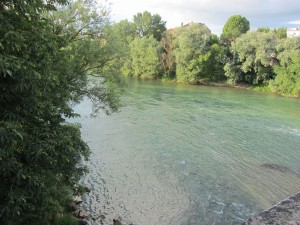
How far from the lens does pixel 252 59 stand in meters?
49.9

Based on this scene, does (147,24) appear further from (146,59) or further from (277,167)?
(277,167)

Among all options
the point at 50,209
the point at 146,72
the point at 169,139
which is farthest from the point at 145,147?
the point at 146,72

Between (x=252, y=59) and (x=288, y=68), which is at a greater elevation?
(x=252, y=59)

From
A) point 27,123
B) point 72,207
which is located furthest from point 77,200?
point 27,123

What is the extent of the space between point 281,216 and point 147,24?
76.5 m

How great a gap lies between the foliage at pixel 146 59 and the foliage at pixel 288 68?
73.9 feet

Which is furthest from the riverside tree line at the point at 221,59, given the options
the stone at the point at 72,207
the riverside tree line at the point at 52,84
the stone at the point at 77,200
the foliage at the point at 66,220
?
the foliage at the point at 66,220

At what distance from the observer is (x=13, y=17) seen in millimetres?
5926

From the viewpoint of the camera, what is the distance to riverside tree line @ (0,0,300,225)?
5.52 meters

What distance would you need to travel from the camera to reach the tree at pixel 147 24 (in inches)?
3017

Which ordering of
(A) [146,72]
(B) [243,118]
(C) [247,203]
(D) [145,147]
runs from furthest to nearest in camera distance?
(A) [146,72], (B) [243,118], (D) [145,147], (C) [247,203]

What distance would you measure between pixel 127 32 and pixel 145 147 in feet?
205

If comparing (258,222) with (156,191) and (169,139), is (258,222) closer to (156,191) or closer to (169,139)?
(156,191)

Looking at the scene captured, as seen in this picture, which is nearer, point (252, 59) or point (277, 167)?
point (277, 167)
